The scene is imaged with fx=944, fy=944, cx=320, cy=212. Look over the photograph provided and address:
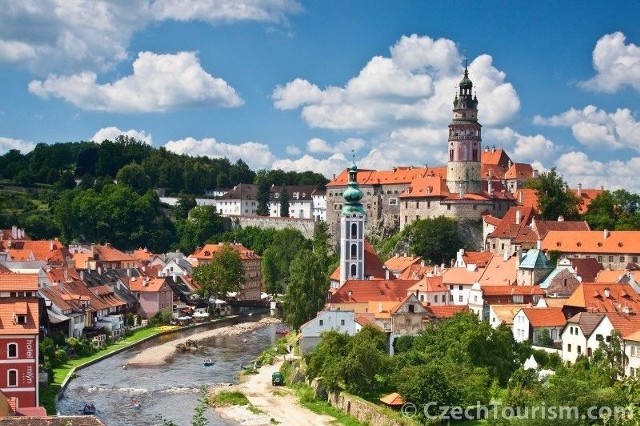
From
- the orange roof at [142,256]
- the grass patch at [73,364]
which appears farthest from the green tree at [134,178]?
the grass patch at [73,364]

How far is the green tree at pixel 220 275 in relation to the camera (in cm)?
7894

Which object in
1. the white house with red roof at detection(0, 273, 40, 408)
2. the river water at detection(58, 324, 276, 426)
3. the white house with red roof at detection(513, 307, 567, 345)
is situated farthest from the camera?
the white house with red roof at detection(513, 307, 567, 345)

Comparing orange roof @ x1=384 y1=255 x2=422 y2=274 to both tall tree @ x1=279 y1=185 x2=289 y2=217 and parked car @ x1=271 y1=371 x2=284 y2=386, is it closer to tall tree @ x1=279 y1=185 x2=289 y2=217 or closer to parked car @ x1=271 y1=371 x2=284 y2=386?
parked car @ x1=271 y1=371 x2=284 y2=386

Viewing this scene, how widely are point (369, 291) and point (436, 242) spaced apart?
24.5 meters

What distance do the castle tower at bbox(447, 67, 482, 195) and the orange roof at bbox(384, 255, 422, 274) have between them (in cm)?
1303

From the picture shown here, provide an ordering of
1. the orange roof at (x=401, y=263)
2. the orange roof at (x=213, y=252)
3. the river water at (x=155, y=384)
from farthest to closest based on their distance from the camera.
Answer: the orange roof at (x=213, y=252), the orange roof at (x=401, y=263), the river water at (x=155, y=384)

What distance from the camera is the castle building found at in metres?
84.2

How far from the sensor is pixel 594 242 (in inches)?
2527

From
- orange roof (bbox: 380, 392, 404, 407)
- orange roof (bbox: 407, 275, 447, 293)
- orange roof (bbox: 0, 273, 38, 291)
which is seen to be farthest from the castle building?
orange roof (bbox: 0, 273, 38, 291)

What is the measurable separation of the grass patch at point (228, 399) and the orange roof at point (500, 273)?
19123 millimetres

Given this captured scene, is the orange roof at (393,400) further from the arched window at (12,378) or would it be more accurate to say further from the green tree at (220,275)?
the green tree at (220,275)

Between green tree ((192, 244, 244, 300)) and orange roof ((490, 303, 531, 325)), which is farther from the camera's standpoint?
green tree ((192, 244, 244, 300))

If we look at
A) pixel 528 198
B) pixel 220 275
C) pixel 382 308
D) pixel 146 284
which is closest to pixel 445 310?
pixel 382 308

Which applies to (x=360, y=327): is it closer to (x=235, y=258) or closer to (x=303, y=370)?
Answer: (x=303, y=370)
